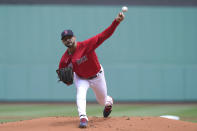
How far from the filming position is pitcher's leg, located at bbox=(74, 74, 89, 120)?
4416mm

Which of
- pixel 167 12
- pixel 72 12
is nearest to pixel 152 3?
pixel 167 12

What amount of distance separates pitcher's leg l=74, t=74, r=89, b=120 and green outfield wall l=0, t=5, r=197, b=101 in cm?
515

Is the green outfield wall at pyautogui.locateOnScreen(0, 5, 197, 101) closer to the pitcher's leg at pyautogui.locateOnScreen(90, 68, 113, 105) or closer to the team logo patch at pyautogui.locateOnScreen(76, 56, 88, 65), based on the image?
the pitcher's leg at pyautogui.locateOnScreen(90, 68, 113, 105)

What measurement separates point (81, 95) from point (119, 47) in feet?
18.7

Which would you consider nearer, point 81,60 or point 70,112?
point 81,60

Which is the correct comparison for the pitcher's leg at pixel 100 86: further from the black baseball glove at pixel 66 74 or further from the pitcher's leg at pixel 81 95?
the black baseball glove at pixel 66 74

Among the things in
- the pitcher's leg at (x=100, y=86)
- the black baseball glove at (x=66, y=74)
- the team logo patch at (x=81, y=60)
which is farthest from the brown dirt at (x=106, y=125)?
the team logo patch at (x=81, y=60)

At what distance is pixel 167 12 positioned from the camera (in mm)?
10047

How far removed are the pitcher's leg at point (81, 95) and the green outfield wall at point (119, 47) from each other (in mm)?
5147

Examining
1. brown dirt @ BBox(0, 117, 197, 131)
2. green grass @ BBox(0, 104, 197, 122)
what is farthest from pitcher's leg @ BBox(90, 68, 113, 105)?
green grass @ BBox(0, 104, 197, 122)

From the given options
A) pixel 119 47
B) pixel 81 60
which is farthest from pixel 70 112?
pixel 81 60

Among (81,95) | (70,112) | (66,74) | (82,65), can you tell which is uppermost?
(82,65)

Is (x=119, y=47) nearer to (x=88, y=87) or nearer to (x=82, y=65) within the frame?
(x=88, y=87)

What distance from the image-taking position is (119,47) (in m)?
10.1
